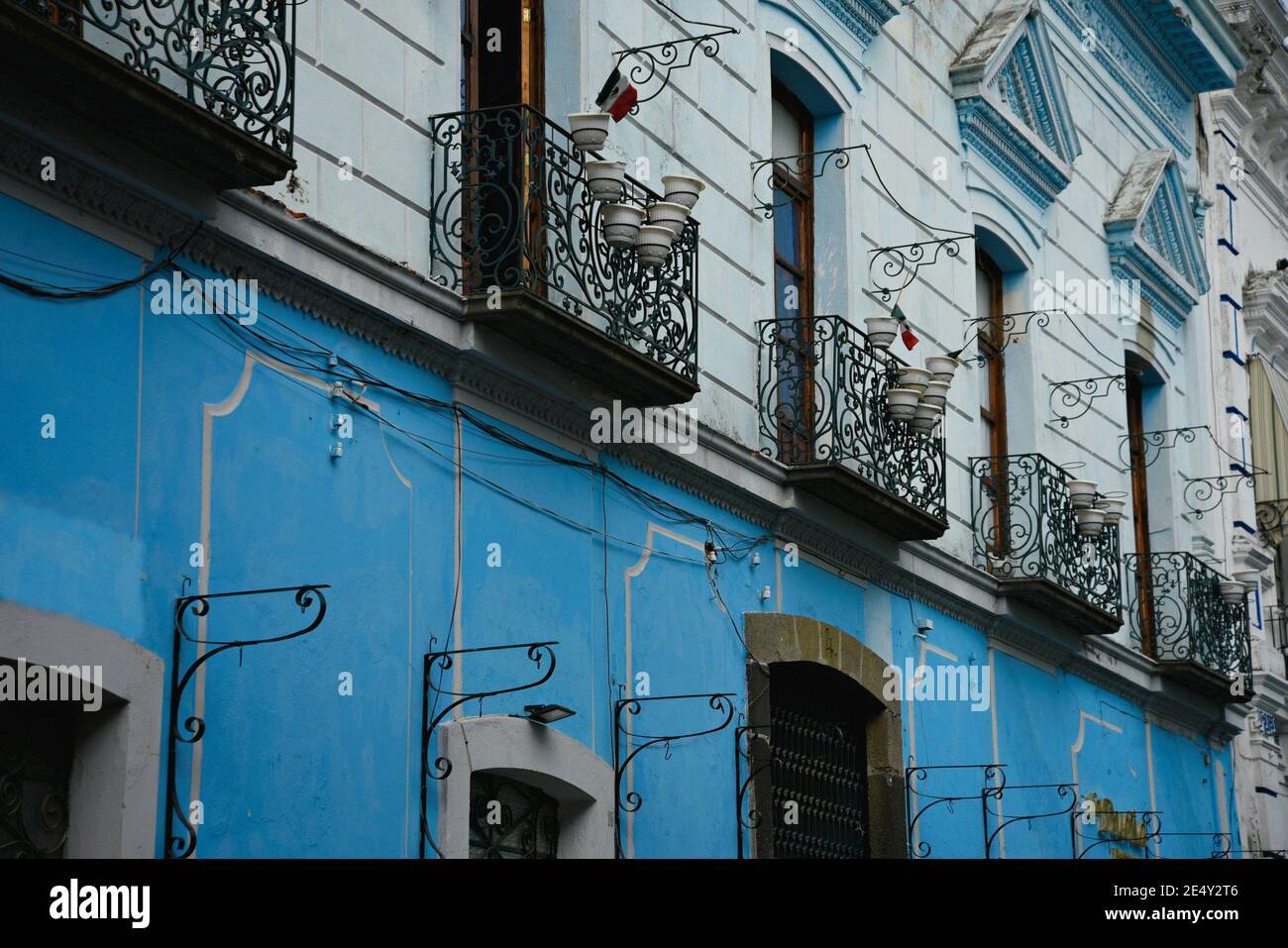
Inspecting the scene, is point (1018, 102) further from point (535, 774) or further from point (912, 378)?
point (535, 774)

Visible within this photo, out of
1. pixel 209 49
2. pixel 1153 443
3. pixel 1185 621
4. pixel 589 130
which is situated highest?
pixel 1153 443

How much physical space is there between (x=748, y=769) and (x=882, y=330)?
3088 mm

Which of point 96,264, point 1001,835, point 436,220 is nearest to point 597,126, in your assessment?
point 436,220

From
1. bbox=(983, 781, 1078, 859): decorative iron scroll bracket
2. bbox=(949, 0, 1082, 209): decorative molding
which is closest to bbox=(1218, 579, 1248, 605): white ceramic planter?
bbox=(983, 781, 1078, 859): decorative iron scroll bracket

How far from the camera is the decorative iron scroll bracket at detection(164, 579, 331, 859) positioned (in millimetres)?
8047

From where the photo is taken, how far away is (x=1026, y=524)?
53.6ft

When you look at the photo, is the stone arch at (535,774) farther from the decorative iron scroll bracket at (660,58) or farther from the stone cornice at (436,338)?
the decorative iron scroll bracket at (660,58)

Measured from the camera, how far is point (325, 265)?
9.19m

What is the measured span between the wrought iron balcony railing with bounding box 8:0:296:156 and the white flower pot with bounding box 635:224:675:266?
2.32 metres

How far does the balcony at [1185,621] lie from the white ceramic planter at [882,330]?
5.91 metres

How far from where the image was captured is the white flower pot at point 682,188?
36.6 feet

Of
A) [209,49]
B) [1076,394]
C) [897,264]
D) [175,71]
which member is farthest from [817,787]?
[175,71]

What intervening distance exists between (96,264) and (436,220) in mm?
2317

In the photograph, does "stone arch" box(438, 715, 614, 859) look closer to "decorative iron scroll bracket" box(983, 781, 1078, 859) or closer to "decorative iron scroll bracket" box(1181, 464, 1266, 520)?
"decorative iron scroll bracket" box(983, 781, 1078, 859)
